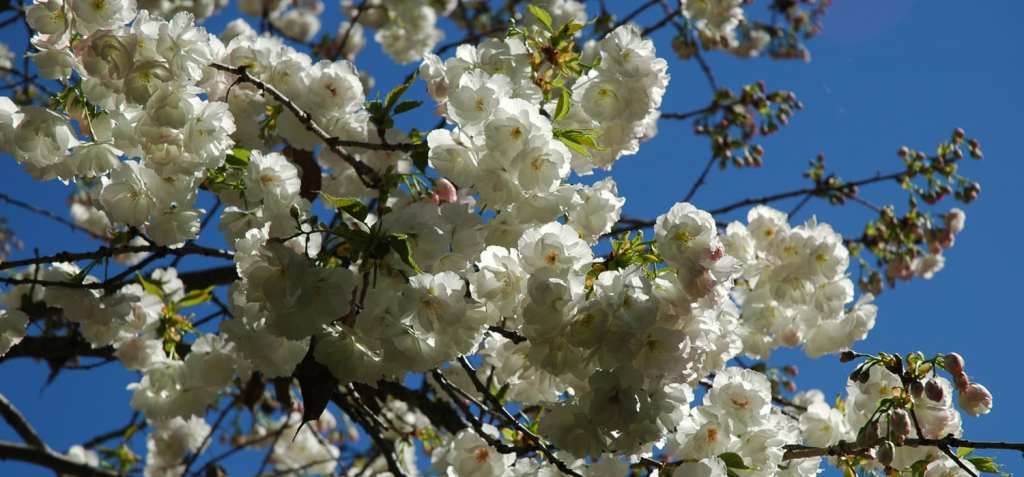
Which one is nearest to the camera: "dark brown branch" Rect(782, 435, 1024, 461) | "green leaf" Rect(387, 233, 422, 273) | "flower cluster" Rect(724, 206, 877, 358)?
"green leaf" Rect(387, 233, 422, 273)

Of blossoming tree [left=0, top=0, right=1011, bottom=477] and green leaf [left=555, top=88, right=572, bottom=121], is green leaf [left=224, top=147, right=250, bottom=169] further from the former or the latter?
green leaf [left=555, top=88, right=572, bottom=121]

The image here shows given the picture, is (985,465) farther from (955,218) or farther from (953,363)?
(955,218)

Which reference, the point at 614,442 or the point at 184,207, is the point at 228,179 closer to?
the point at 184,207

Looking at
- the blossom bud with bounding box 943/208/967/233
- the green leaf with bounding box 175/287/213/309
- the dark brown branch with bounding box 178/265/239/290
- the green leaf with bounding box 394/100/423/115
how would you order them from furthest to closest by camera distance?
1. the blossom bud with bounding box 943/208/967/233
2. the dark brown branch with bounding box 178/265/239/290
3. the green leaf with bounding box 175/287/213/309
4. the green leaf with bounding box 394/100/423/115

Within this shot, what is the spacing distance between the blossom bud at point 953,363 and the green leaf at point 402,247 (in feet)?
3.81

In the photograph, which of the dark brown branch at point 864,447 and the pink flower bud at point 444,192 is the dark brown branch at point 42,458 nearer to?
the pink flower bud at point 444,192

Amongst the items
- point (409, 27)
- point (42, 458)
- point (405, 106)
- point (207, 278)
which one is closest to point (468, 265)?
point (405, 106)

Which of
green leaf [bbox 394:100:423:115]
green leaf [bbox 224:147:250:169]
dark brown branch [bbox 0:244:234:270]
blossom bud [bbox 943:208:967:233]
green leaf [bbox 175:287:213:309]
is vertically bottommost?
dark brown branch [bbox 0:244:234:270]

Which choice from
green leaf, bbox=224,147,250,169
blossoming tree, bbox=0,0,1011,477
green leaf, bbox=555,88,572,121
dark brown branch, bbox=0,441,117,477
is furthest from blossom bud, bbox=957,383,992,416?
dark brown branch, bbox=0,441,117,477

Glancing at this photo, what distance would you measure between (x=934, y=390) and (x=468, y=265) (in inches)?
40.1

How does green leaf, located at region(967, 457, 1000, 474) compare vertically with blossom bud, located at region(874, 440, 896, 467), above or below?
above

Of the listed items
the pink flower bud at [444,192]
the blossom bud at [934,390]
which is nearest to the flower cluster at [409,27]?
the pink flower bud at [444,192]

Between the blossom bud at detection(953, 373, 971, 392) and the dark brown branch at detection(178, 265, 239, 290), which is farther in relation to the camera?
the dark brown branch at detection(178, 265, 239, 290)

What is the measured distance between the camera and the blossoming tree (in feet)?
5.55
